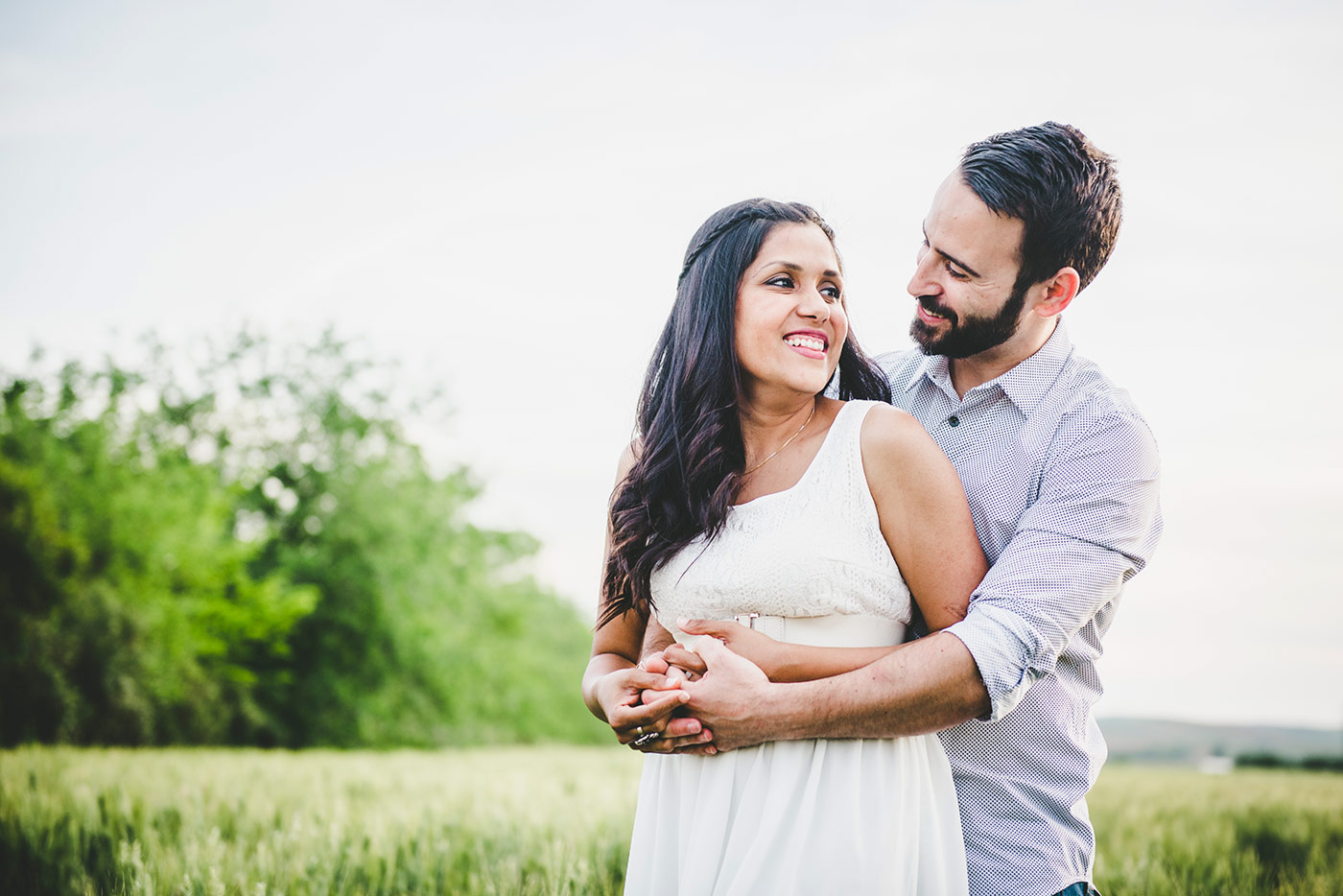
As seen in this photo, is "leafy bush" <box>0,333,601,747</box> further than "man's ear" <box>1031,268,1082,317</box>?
Yes

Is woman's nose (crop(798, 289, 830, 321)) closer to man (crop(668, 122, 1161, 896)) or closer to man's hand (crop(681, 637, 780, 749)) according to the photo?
man (crop(668, 122, 1161, 896))

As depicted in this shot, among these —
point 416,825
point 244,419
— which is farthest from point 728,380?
point 244,419

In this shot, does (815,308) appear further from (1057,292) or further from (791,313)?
(1057,292)

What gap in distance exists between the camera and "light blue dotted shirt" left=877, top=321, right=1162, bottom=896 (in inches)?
89.4

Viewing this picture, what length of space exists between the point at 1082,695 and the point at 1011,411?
0.81 meters

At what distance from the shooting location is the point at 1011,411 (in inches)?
107

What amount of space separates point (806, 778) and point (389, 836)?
2998 millimetres

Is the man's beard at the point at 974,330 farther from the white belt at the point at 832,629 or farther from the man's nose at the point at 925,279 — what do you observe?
the white belt at the point at 832,629

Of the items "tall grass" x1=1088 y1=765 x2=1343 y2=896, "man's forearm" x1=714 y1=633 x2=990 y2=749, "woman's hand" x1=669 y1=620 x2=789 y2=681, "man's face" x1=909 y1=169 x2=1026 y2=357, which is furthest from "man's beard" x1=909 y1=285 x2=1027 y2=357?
"tall grass" x1=1088 y1=765 x2=1343 y2=896

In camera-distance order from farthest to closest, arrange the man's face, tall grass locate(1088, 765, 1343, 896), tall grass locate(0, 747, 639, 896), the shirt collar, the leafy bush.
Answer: the leafy bush, tall grass locate(1088, 765, 1343, 896), tall grass locate(0, 747, 639, 896), the man's face, the shirt collar

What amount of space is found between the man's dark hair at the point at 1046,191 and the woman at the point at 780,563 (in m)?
0.54

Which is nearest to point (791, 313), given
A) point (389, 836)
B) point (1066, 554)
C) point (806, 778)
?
point (1066, 554)

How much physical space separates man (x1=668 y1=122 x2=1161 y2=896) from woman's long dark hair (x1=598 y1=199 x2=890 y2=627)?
29 centimetres

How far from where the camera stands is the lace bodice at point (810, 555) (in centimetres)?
241
